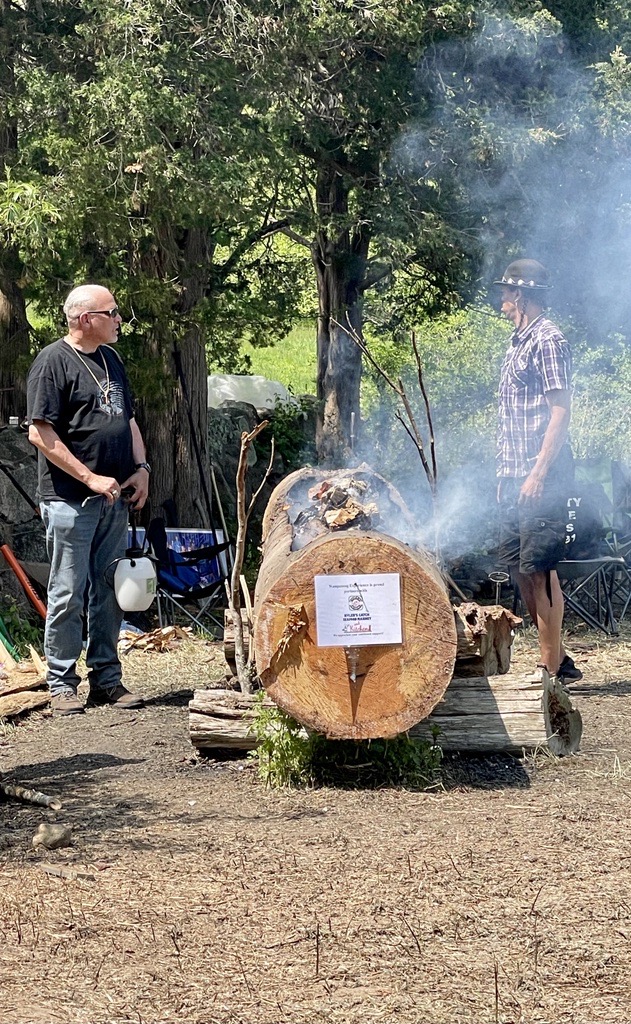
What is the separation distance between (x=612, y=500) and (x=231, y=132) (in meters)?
3.87

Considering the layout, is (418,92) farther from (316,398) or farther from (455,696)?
(455,696)

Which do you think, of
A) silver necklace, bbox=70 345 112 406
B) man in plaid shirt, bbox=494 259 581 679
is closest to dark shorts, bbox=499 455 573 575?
man in plaid shirt, bbox=494 259 581 679

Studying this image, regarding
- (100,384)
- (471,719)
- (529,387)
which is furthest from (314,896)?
(100,384)

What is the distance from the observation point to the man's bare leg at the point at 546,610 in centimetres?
627

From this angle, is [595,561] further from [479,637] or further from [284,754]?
[284,754]

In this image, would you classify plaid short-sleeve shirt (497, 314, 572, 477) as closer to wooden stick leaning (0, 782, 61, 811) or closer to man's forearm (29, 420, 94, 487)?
man's forearm (29, 420, 94, 487)

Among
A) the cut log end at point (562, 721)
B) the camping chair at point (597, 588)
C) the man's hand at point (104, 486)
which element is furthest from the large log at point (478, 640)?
the camping chair at point (597, 588)

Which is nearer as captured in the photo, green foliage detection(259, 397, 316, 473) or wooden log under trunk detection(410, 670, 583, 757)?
wooden log under trunk detection(410, 670, 583, 757)

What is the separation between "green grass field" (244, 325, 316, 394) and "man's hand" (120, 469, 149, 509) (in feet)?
29.9

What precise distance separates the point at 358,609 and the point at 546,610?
183cm

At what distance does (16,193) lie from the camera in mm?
7625

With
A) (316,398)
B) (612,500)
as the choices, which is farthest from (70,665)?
(316,398)

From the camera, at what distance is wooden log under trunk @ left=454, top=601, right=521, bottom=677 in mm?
5277

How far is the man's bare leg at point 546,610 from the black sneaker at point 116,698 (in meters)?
2.00
